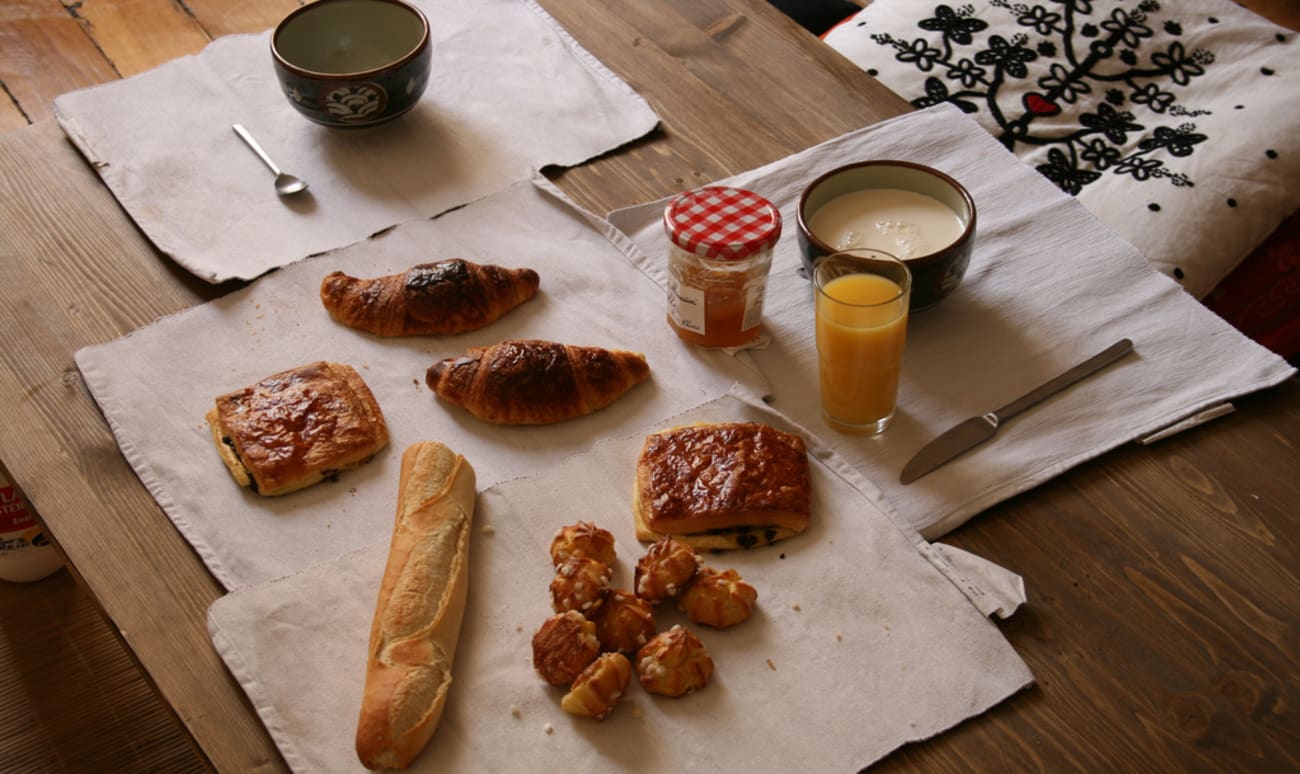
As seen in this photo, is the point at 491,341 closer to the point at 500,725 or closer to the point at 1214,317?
the point at 500,725

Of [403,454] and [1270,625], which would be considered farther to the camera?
[403,454]

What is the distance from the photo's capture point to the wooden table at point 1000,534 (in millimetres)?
956

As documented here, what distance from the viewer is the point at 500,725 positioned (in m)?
0.95

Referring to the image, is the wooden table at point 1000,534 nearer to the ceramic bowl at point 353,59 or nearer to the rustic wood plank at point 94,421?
the rustic wood plank at point 94,421

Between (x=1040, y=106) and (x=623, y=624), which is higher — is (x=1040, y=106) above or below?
below

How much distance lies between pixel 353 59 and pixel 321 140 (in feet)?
0.42

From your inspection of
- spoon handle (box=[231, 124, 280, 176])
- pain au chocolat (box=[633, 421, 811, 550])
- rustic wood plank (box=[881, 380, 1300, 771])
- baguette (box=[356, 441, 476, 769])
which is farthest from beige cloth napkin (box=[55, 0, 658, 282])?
rustic wood plank (box=[881, 380, 1300, 771])

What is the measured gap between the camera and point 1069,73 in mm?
2006

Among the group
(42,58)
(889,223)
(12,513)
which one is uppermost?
(889,223)

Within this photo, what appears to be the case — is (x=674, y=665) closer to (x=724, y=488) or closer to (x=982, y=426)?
(x=724, y=488)

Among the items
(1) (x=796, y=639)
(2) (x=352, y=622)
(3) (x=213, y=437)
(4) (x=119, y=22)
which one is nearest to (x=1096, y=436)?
(1) (x=796, y=639)

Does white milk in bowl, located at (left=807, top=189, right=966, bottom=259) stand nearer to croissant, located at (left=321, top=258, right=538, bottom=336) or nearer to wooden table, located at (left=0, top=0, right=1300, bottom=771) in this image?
wooden table, located at (left=0, top=0, right=1300, bottom=771)

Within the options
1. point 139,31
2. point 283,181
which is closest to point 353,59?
point 283,181

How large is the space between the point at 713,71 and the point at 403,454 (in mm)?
823
